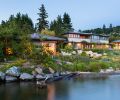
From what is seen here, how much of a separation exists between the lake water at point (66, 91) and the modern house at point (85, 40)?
113ft

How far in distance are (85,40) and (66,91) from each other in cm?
4496

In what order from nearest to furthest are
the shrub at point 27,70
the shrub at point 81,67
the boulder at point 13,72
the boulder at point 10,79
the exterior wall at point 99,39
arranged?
the boulder at point 10,79 < the boulder at point 13,72 < the shrub at point 27,70 < the shrub at point 81,67 < the exterior wall at point 99,39

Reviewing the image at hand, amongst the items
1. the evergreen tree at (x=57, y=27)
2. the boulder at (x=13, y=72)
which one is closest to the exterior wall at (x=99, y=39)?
the evergreen tree at (x=57, y=27)

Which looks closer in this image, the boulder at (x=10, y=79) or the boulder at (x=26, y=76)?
the boulder at (x=10, y=79)

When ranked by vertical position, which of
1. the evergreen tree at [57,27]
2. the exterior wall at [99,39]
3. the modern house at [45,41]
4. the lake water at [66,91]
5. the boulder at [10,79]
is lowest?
the lake water at [66,91]

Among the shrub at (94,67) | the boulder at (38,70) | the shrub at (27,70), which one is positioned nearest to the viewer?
the shrub at (27,70)

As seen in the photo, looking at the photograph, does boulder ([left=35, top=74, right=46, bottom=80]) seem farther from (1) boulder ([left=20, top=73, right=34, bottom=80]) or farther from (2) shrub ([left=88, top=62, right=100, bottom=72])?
(2) shrub ([left=88, top=62, right=100, bottom=72])

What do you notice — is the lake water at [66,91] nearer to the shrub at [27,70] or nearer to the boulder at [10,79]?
the boulder at [10,79]

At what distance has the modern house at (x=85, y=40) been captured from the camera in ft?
236

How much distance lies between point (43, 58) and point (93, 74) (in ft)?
27.7

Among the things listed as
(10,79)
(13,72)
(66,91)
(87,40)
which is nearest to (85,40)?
(87,40)

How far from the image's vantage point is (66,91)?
31.4 meters

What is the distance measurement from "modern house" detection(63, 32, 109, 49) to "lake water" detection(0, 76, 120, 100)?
3438 centimetres

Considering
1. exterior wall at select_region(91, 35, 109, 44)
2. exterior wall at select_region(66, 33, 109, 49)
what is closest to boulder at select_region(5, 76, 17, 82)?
exterior wall at select_region(66, 33, 109, 49)
